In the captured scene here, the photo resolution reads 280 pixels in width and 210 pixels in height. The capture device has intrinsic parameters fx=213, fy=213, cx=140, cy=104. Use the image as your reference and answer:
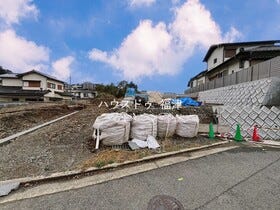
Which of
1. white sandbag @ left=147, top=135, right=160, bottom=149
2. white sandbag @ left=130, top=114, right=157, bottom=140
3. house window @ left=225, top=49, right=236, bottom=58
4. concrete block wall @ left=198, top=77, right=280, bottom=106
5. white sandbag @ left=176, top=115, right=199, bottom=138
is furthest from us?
house window @ left=225, top=49, right=236, bottom=58

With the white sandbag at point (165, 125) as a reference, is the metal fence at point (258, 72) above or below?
above

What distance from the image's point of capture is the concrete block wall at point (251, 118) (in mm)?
8070

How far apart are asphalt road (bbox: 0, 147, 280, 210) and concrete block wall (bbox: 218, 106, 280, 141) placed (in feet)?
11.6

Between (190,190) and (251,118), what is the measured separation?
604 centimetres

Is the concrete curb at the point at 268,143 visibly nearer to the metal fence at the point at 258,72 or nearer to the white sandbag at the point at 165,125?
the white sandbag at the point at 165,125

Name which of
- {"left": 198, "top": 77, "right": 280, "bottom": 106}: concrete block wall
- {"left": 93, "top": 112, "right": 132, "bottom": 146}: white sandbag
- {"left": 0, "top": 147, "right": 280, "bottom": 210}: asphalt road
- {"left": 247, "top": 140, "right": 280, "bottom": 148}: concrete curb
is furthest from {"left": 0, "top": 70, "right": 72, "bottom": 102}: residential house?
{"left": 0, "top": 147, "right": 280, "bottom": 210}: asphalt road

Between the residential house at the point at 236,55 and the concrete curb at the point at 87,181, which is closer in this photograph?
the concrete curb at the point at 87,181

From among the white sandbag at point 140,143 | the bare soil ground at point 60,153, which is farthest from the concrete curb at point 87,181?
the white sandbag at point 140,143

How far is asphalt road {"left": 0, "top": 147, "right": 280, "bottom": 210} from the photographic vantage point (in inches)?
120

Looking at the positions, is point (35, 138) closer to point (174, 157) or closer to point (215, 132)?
point (174, 157)

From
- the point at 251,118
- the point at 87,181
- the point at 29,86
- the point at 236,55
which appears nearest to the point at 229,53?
the point at 236,55

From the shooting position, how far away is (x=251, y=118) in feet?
27.3

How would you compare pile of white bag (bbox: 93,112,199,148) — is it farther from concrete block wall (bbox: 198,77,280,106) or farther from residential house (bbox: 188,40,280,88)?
residential house (bbox: 188,40,280,88)

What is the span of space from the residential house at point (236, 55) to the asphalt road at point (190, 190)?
14477 mm
